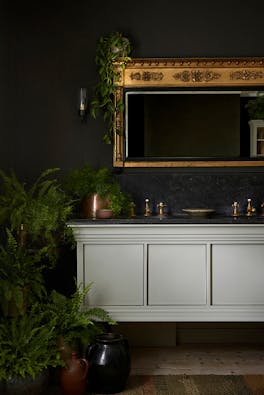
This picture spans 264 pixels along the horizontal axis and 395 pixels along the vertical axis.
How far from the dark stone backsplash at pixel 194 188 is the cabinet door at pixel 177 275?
0.72 meters

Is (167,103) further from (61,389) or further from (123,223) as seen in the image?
(61,389)

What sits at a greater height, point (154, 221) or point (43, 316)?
point (154, 221)

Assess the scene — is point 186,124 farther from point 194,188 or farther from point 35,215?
point 35,215

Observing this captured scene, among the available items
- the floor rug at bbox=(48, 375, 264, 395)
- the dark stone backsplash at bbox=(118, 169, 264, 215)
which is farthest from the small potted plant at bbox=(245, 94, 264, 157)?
the floor rug at bbox=(48, 375, 264, 395)

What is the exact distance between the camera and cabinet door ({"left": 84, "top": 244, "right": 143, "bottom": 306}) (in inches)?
169

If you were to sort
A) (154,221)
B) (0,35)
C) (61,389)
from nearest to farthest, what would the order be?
(61,389) → (154,221) → (0,35)

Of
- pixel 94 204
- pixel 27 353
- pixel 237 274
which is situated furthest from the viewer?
pixel 94 204

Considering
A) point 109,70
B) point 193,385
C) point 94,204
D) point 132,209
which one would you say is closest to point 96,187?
point 94,204

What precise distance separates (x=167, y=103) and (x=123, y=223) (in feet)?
3.76

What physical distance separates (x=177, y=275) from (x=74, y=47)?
1.95 m

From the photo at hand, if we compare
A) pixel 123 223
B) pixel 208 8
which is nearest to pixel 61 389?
pixel 123 223

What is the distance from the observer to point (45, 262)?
15.6 feet

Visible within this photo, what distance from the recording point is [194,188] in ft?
16.3

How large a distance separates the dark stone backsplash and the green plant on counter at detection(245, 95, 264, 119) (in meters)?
0.45
